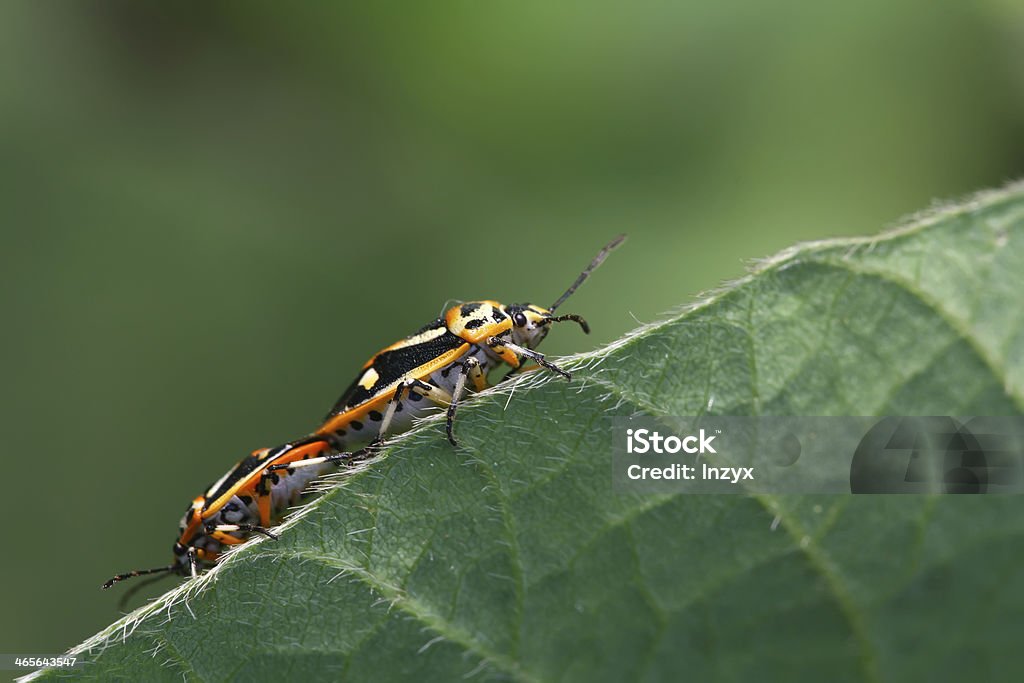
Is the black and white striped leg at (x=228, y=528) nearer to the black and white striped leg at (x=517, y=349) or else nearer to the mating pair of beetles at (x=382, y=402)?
the mating pair of beetles at (x=382, y=402)

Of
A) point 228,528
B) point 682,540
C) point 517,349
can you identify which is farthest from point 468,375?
point 682,540

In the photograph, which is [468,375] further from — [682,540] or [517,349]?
[682,540]

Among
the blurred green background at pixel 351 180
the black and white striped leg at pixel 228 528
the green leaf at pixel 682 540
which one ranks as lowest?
the black and white striped leg at pixel 228 528

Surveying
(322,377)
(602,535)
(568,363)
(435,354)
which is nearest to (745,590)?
(602,535)

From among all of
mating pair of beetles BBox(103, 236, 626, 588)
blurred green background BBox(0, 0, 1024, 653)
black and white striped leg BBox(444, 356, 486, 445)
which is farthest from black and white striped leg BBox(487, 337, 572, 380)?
blurred green background BBox(0, 0, 1024, 653)

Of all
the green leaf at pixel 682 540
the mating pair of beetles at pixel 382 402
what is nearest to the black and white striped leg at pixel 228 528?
the mating pair of beetles at pixel 382 402

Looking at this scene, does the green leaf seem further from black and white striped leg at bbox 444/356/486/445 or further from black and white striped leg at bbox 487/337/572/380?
black and white striped leg at bbox 444/356/486/445

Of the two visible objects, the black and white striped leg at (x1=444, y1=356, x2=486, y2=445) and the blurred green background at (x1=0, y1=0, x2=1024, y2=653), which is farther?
the blurred green background at (x1=0, y1=0, x2=1024, y2=653)
